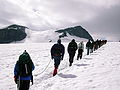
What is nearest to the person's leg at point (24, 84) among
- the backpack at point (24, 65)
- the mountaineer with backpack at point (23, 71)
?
the mountaineer with backpack at point (23, 71)

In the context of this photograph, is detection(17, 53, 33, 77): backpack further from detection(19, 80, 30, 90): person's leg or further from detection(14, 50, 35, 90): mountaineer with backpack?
detection(19, 80, 30, 90): person's leg

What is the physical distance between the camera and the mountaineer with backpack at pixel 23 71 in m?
6.92

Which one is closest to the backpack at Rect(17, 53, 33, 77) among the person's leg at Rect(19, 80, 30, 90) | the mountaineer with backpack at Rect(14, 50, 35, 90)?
the mountaineer with backpack at Rect(14, 50, 35, 90)

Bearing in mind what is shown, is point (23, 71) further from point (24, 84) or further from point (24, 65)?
point (24, 84)

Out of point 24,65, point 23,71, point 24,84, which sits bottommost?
point 24,84

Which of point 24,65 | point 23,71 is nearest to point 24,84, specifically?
point 23,71

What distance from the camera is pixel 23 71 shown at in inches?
276

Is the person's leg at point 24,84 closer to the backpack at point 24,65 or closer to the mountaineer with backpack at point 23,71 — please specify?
the mountaineer with backpack at point 23,71

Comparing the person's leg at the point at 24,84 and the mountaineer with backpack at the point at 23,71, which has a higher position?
the mountaineer with backpack at the point at 23,71

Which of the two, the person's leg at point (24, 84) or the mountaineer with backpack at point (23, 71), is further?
the person's leg at point (24, 84)

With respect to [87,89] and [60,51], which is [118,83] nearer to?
[87,89]

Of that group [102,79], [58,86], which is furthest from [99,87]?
[58,86]

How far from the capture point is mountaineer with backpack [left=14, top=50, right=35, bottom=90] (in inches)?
272

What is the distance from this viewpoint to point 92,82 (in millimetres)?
8352
